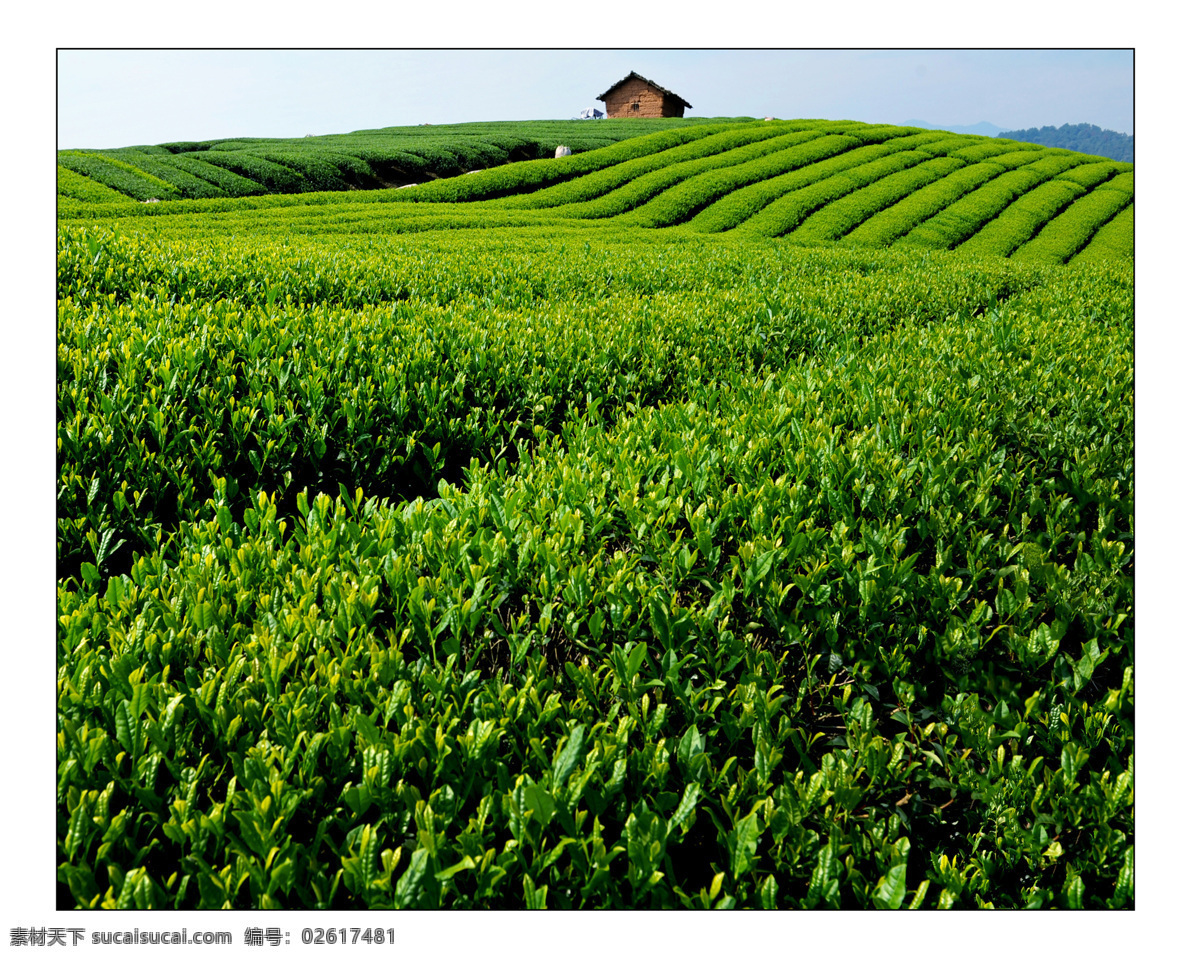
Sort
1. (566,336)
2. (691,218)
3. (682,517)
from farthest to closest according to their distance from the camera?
(691,218) < (566,336) < (682,517)

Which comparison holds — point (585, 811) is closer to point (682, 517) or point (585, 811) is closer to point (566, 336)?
point (682, 517)

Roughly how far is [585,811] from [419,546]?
1408 millimetres

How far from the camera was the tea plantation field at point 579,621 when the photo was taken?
1803 millimetres

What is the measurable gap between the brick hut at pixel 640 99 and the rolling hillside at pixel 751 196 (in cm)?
2509

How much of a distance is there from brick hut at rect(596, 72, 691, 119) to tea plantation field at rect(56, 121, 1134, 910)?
6673 centimetres

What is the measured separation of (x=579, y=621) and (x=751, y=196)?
106ft

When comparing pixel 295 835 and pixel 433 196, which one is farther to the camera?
pixel 433 196

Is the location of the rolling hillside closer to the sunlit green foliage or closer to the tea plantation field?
the tea plantation field

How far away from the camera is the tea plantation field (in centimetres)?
180

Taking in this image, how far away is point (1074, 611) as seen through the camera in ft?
9.17

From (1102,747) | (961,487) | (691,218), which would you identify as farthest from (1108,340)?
(691,218)
